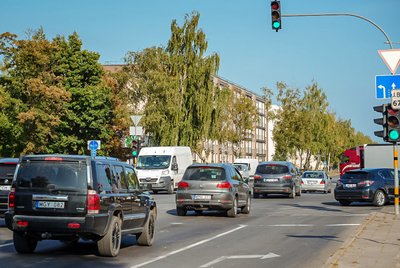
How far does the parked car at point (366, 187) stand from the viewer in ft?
92.7

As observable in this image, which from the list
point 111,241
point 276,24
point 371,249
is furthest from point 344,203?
point 111,241

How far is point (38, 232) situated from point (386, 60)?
37.6 ft

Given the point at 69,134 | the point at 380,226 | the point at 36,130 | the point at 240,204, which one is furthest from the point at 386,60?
the point at 69,134

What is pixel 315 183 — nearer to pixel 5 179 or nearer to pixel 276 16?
pixel 276 16

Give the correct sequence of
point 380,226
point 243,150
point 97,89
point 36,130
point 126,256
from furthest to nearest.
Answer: point 243,150
point 97,89
point 36,130
point 380,226
point 126,256

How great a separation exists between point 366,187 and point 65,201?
1896 centimetres

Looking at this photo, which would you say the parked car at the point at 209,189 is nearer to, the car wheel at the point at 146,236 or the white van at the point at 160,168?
the car wheel at the point at 146,236

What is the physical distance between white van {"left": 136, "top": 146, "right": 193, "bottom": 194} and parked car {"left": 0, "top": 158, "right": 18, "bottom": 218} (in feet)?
75.2

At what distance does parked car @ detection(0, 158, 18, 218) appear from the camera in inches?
680

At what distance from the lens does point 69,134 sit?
6091 cm

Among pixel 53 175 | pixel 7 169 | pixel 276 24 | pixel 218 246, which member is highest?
pixel 276 24

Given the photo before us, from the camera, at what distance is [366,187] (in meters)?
28.2

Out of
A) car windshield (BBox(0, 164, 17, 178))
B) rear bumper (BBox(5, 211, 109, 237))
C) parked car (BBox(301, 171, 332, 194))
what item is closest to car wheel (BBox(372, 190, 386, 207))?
car windshield (BBox(0, 164, 17, 178))

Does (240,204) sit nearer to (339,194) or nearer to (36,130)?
(339,194)
